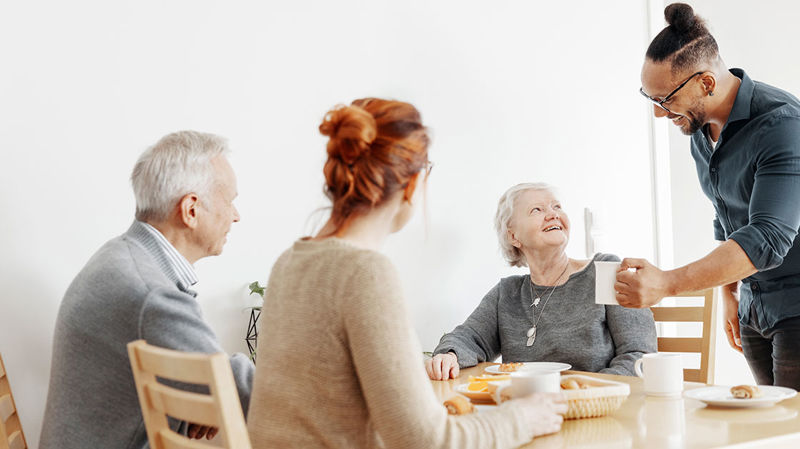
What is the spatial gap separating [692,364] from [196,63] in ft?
8.41

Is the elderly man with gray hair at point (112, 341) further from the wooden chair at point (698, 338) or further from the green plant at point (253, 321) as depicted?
the wooden chair at point (698, 338)

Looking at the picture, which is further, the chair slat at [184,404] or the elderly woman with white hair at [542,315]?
the elderly woman with white hair at [542,315]

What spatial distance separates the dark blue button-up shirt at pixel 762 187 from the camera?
5.87ft

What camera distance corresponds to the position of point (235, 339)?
2.27 m

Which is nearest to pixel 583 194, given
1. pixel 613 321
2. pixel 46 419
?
pixel 613 321

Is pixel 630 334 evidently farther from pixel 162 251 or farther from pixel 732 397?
pixel 162 251

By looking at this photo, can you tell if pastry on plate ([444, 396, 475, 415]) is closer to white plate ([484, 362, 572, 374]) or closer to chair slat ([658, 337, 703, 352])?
white plate ([484, 362, 572, 374])

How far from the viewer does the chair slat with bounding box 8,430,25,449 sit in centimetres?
172

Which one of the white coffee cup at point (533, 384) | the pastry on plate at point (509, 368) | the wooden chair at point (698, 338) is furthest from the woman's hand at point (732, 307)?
the white coffee cup at point (533, 384)

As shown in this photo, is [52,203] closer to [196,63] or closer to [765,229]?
[196,63]

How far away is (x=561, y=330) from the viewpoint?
229 cm

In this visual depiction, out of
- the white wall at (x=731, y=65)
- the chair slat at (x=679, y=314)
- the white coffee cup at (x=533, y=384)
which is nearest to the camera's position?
the white coffee cup at (x=533, y=384)

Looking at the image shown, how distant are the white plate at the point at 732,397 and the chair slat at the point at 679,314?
0.75 meters

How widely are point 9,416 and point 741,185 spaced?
6.11ft
